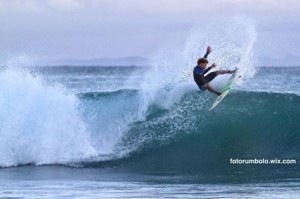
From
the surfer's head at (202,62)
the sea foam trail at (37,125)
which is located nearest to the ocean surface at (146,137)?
the sea foam trail at (37,125)

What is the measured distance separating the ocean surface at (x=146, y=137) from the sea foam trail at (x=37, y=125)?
2cm

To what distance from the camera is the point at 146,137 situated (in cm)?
1959

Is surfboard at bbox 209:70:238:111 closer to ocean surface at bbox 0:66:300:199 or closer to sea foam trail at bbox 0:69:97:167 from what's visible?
ocean surface at bbox 0:66:300:199

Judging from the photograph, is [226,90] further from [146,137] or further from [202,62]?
[202,62]

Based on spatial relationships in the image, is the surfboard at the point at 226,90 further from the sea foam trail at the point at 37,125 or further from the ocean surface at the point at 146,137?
the sea foam trail at the point at 37,125

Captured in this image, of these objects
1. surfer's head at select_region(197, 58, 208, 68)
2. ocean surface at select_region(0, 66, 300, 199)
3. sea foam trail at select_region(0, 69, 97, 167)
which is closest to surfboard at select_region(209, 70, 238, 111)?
ocean surface at select_region(0, 66, 300, 199)

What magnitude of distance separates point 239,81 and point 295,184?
4.60 meters

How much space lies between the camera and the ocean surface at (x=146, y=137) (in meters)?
16.0

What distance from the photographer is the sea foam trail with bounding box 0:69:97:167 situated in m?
18.6

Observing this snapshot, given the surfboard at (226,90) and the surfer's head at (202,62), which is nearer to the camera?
the surfer's head at (202,62)

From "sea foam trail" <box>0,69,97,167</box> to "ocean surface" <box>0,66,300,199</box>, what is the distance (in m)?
0.02

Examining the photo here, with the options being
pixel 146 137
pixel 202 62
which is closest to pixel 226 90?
pixel 146 137

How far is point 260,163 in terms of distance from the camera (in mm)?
17828

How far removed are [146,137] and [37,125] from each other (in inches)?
104
